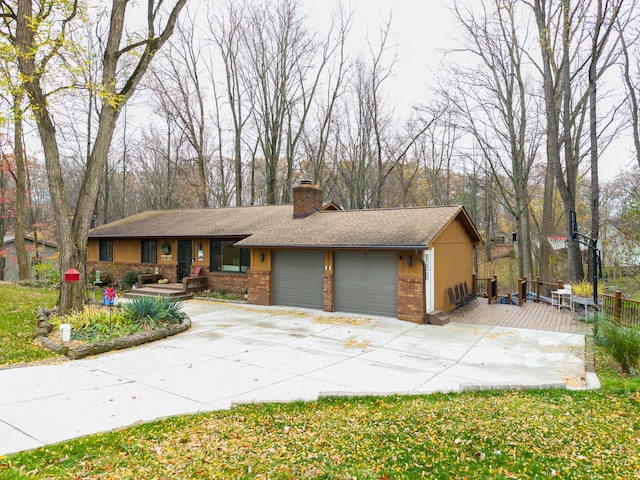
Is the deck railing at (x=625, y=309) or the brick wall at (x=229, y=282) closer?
the deck railing at (x=625, y=309)

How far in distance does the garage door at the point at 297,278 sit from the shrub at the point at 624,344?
26.0ft

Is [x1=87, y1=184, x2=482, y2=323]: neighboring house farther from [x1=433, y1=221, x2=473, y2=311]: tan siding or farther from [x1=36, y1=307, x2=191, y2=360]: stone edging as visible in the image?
[x1=36, y1=307, x2=191, y2=360]: stone edging

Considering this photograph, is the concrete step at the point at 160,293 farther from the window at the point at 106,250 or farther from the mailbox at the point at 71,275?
the mailbox at the point at 71,275

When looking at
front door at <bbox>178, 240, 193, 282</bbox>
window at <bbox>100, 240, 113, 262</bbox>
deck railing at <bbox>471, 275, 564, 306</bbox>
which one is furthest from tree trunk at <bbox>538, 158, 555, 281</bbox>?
window at <bbox>100, 240, 113, 262</bbox>

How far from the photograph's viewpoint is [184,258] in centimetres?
1741

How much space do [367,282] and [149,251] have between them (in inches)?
440

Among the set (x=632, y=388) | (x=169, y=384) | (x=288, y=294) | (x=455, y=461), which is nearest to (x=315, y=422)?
(x=455, y=461)

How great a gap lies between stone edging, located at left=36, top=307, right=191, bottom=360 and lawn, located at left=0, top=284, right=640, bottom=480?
3.94 metres

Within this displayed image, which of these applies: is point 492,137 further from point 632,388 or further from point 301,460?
point 301,460

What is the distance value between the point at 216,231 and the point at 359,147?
14152mm

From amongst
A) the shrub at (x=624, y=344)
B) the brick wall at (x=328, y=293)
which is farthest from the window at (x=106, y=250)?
the shrub at (x=624, y=344)

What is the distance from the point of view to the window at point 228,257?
15.8 meters

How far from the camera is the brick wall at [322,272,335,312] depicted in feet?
41.8

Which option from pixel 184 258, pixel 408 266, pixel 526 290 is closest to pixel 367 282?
pixel 408 266
